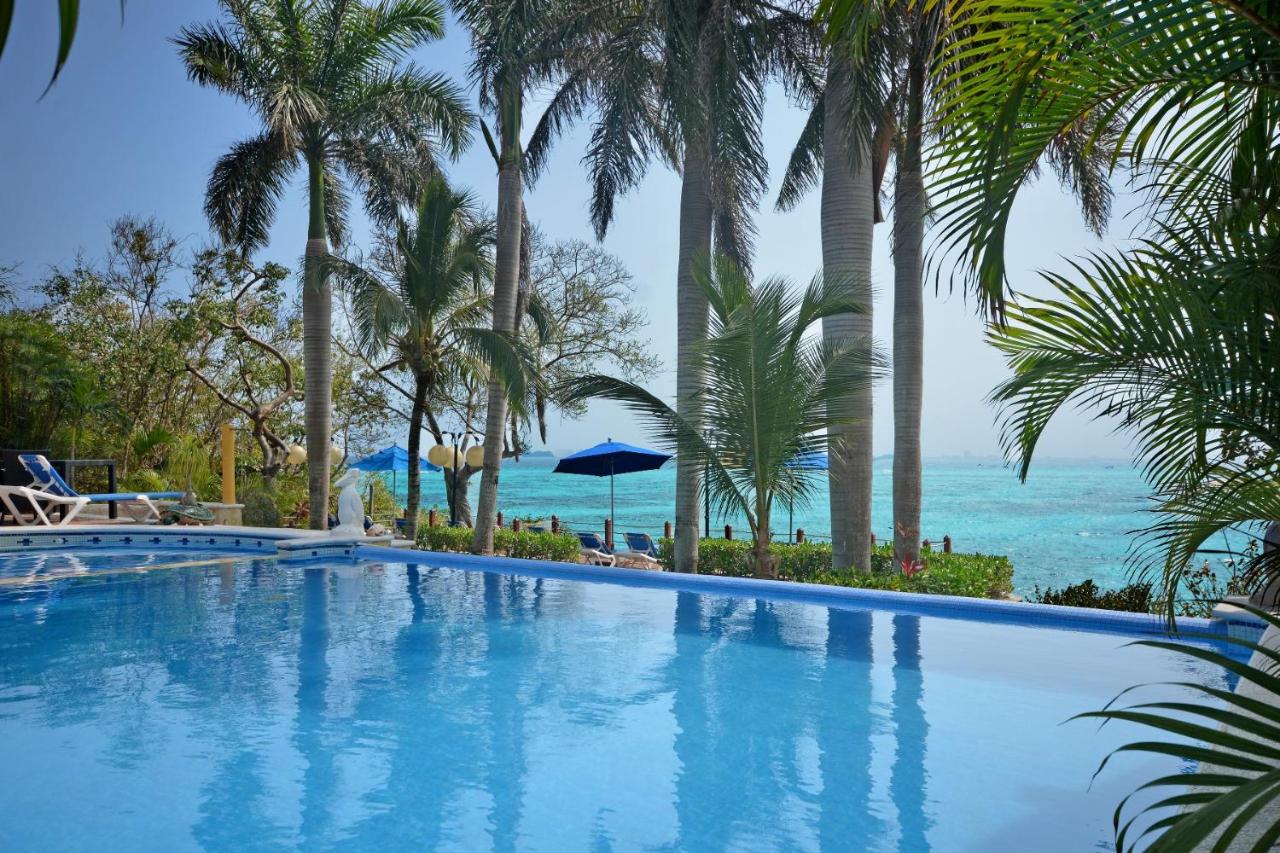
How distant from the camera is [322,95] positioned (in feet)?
57.2

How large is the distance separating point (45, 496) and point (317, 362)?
501cm

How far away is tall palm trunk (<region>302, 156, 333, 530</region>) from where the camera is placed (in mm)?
17938

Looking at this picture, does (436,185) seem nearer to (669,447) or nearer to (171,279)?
(669,447)

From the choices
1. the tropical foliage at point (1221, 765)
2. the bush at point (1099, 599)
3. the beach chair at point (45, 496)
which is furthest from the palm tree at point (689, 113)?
the beach chair at point (45, 496)

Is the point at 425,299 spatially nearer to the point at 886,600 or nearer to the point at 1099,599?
the point at 886,600

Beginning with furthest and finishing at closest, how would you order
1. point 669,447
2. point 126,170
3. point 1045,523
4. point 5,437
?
point 1045,523, point 126,170, point 5,437, point 669,447

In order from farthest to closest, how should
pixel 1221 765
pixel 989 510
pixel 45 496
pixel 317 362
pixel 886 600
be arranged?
pixel 989 510
pixel 317 362
pixel 45 496
pixel 886 600
pixel 1221 765

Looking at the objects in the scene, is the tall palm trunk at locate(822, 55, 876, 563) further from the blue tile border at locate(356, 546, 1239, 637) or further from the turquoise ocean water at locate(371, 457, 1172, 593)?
the turquoise ocean water at locate(371, 457, 1172, 593)

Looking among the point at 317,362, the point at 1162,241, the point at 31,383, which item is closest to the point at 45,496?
the point at 31,383

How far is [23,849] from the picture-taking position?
429 centimetres

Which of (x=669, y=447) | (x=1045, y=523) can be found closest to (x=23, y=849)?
(x=669, y=447)

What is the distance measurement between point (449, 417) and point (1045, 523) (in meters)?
54.7

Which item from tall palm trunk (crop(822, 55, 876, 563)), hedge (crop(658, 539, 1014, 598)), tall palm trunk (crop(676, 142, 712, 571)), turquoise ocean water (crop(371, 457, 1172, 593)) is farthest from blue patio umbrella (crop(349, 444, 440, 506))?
tall palm trunk (crop(822, 55, 876, 563))

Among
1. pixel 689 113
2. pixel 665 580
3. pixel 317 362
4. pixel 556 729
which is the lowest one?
pixel 556 729
